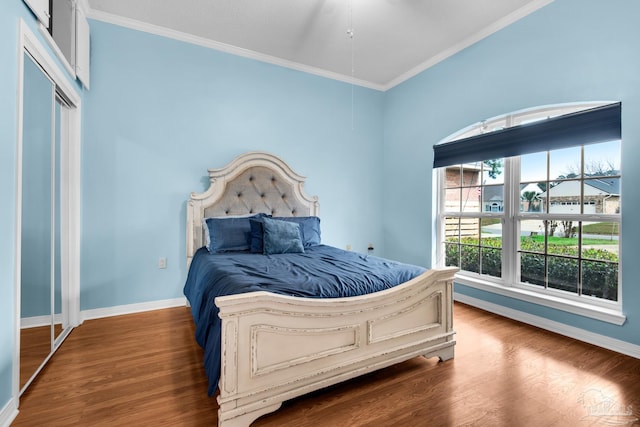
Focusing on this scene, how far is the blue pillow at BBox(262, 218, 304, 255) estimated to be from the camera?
2793 mm

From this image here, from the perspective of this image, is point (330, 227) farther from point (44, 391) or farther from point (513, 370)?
point (44, 391)

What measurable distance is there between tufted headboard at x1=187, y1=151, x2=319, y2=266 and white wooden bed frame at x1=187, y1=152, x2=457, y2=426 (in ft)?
6.33

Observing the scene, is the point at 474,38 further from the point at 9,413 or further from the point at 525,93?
the point at 9,413

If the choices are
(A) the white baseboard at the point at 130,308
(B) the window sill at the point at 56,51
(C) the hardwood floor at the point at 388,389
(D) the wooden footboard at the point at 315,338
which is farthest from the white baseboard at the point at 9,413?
(B) the window sill at the point at 56,51

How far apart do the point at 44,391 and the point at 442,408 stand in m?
2.20

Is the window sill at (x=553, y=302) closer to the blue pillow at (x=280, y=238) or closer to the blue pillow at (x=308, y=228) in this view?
the blue pillow at (x=308, y=228)

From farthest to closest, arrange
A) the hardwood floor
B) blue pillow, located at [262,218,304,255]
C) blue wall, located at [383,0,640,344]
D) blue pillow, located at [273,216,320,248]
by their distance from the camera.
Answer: blue pillow, located at [273,216,320,248] → blue pillow, located at [262,218,304,255] → blue wall, located at [383,0,640,344] → the hardwood floor

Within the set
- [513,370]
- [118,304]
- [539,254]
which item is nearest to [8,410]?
[118,304]

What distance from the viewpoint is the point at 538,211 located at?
2836 mm

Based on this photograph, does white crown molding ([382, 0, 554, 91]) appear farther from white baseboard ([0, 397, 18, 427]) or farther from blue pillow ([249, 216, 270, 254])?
white baseboard ([0, 397, 18, 427])

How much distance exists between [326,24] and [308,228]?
2032 millimetres

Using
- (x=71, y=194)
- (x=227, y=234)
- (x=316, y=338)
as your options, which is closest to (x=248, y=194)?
(x=227, y=234)

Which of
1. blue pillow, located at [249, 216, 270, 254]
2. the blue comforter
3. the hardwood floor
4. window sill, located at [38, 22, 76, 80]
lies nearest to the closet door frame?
window sill, located at [38, 22, 76, 80]

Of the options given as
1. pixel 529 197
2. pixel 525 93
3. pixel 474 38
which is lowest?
pixel 529 197
